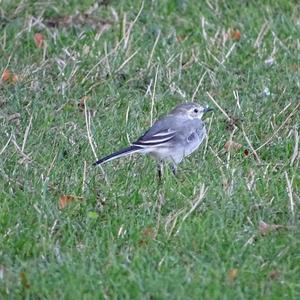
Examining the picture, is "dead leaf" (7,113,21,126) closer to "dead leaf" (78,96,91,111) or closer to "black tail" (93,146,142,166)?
"dead leaf" (78,96,91,111)

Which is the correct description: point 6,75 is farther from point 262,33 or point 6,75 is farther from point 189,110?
point 262,33

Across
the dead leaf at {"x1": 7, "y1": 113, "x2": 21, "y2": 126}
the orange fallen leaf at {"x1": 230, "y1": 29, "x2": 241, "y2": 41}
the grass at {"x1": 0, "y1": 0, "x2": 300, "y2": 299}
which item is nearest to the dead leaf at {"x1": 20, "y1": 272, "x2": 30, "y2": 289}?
the grass at {"x1": 0, "y1": 0, "x2": 300, "y2": 299}

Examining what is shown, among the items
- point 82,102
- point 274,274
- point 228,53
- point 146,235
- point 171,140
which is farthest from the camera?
point 228,53

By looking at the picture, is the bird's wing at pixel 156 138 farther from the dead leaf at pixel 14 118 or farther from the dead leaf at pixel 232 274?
the dead leaf at pixel 232 274

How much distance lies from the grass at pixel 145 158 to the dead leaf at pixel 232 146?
0.26 ft

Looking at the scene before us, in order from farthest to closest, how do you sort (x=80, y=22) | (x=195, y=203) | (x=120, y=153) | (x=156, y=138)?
1. (x=80, y=22)
2. (x=156, y=138)
3. (x=120, y=153)
4. (x=195, y=203)

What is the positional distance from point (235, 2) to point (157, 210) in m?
4.28

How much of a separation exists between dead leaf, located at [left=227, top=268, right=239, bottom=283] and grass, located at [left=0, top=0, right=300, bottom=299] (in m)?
0.01

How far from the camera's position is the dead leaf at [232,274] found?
5520 millimetres

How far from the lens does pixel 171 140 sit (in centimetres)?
724

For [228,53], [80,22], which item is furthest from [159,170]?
[80,22]

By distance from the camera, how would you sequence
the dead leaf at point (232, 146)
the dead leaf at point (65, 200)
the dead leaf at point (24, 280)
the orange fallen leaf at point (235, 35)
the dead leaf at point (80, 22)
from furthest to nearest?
the dead leaf at point (80, 22)
the orange fallen leaf at point (235, 35)
the dead leaf at point (232, 146)
the dead leaf at point (65, 200)
the dead leaf at point (24, 280)

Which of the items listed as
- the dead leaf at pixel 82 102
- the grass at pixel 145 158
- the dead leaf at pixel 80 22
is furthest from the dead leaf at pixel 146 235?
the dead leaf at pixel 80 22

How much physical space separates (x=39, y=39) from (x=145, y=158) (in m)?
2.61
